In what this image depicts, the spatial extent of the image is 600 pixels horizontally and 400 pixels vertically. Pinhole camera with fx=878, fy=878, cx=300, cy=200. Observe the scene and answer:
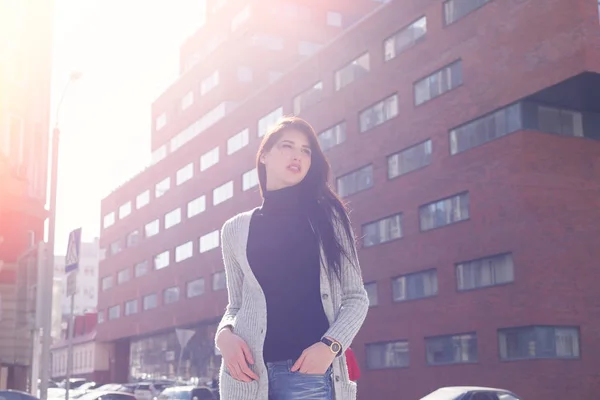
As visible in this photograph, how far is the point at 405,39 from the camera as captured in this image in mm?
40719

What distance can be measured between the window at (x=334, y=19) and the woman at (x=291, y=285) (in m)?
68.3

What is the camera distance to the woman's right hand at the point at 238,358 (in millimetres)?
2797

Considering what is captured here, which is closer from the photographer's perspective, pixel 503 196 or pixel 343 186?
pixel 503 196

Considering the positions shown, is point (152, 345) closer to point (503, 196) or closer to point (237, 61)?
point (237, 61)

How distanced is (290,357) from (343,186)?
4219 cm

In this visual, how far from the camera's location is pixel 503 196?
110 ft

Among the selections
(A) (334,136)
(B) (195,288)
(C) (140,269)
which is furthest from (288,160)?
(C) (140,269)

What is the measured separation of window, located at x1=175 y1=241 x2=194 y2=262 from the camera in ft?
208

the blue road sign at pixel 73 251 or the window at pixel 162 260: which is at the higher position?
the window at pixel 162 260

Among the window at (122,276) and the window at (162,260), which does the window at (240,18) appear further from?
the window at (122,276)

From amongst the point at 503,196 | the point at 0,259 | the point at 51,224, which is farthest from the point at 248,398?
the point at 503,196

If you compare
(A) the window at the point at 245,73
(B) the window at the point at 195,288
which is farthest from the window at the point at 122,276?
(A) the window at the point at 245,73

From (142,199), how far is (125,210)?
4.39 metres

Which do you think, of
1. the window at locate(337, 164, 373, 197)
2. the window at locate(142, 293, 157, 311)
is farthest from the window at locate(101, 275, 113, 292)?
the window at locate(337, 164, 373, 197)
